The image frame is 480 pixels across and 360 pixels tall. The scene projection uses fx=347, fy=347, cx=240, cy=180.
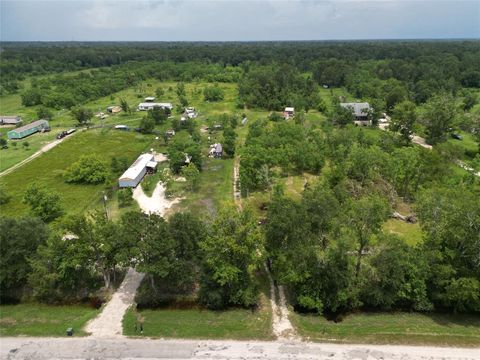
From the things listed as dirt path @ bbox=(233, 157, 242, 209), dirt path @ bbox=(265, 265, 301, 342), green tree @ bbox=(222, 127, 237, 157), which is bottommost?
dirt path @ bbox=(265, 265, 301, 342)

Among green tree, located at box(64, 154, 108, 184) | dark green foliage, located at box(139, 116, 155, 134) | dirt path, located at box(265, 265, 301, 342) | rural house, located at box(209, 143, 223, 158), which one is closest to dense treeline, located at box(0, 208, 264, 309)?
dirt path, located at box(265, 265, 301, 342)

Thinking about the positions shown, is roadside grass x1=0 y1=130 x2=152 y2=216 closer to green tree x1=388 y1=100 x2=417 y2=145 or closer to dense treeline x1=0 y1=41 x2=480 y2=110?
dense treeline x1=0 y1=41 x2=480 y2=110

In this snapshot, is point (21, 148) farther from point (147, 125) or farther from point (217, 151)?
point (217, 151)

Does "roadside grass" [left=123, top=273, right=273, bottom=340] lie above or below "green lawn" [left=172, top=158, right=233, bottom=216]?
below

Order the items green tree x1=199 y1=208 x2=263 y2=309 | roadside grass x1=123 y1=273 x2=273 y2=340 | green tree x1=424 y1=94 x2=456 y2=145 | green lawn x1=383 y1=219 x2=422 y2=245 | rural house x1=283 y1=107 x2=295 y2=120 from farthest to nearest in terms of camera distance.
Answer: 1. rural house x1=283 y1=107 x2=295 y2=120
2. green tree x1=424 y1=94 x2=456 y2=145
3. green lawn x1=383 y1=219 x2=422 y2=245
4. green tree x1=199 y1=208 x2=263 y2=309
5. roadside grass x1=123 y1=273 x2=273 y2=340

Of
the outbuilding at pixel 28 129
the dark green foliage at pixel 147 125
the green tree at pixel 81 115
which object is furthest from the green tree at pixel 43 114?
the dark green foliage at pixel 147 125

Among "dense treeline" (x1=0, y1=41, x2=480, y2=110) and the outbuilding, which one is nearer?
the outbuilding

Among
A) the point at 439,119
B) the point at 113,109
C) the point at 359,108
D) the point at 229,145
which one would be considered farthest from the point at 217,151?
the point at 113,109
